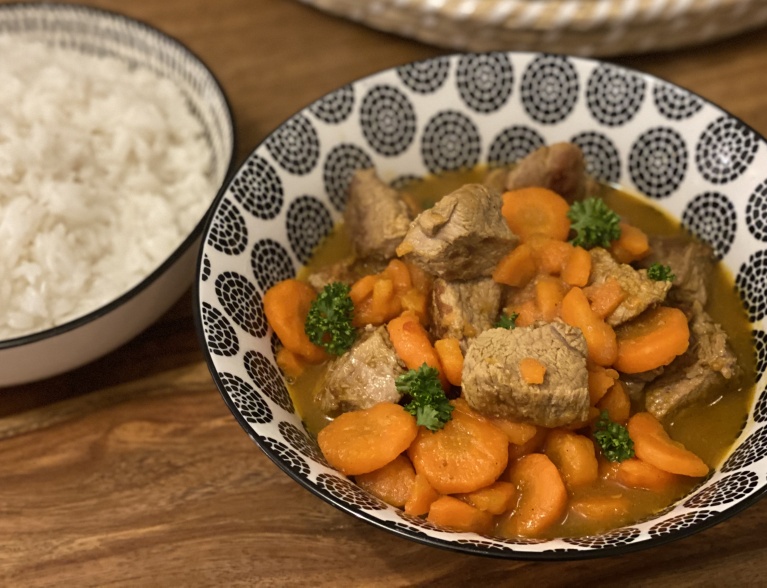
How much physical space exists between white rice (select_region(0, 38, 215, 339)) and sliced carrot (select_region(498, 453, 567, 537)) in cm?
190

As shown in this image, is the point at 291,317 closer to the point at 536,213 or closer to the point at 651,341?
the point at 536,213

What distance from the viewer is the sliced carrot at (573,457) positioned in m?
2.36

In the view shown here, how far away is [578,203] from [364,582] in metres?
1.66

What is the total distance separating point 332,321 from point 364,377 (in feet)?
0.87

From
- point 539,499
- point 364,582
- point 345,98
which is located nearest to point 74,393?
point 364,582

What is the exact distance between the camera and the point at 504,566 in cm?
244

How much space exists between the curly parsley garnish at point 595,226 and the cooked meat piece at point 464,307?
1.33ft

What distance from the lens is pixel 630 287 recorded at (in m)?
2.58

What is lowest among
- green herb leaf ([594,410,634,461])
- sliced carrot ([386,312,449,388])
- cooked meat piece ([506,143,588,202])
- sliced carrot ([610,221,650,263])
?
sliced carrot ([386,312,449,388])

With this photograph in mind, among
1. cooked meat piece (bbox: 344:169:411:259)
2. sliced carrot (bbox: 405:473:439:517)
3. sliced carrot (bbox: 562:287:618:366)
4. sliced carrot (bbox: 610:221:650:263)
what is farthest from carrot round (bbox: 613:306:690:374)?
cooked meat piece (bbox: 344:169:411:259)

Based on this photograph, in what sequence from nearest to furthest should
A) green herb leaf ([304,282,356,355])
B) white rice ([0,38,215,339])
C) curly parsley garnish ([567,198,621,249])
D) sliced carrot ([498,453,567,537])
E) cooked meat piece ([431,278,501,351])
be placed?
sliced carrot ([498,453,567,537]) < cooked meat piece ([431,278,501,351]) < green herb leaf ([304,282,356,355]) < curly parsley garnish ([567,198,621,249]) < white rice ([0,38,215,339])

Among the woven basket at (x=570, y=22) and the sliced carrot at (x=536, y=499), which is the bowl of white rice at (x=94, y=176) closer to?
the woven basket at (x=570, y=22)

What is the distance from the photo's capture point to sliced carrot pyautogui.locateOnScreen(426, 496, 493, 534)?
2217mm

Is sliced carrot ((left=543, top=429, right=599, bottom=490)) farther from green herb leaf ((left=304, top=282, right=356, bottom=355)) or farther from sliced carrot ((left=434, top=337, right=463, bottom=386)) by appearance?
green herb leaf ((left=304, top=282, right=356, bottom=355))
